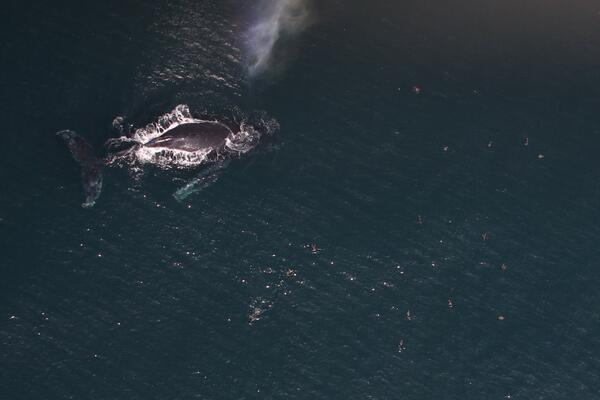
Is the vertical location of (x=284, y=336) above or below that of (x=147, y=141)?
below

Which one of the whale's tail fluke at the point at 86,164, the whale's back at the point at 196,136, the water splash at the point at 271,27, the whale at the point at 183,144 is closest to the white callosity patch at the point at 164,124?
the whale at the point at 183,144

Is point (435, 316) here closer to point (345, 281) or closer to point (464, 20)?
point (345, 281)

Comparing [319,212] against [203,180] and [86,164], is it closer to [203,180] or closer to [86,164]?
[203,180]

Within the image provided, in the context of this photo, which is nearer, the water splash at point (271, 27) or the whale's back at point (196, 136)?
the whale's back at point (196, 136)

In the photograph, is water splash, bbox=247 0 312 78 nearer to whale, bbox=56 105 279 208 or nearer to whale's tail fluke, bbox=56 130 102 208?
whale, bbox=56 105 279 208

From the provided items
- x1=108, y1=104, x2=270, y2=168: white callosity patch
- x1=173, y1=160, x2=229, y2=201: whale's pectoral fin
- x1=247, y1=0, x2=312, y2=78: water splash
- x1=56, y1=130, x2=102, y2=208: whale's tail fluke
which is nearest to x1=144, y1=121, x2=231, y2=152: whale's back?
x1=108, y1=104, x2=270, y2=168: white callosity patch

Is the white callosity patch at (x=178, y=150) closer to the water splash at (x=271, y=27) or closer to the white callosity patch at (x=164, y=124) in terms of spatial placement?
the white callosity patch at (x=164, y=124)

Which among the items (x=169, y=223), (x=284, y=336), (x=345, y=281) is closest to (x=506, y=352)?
(x=345, y=281)
